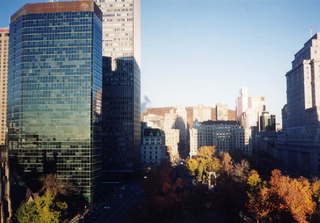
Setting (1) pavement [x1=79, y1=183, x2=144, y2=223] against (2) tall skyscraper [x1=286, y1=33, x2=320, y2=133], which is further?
(2) tall skyscraper [x1=286, y1=33, x2=320, y2=133]

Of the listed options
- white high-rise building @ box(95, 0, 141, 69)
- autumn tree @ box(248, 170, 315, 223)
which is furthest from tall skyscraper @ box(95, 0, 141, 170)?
autumn tree @ box(248, 170, 315, 223)

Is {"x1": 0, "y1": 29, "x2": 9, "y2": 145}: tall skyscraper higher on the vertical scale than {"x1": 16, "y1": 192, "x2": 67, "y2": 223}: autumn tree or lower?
higher

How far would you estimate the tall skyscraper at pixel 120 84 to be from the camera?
119 metres

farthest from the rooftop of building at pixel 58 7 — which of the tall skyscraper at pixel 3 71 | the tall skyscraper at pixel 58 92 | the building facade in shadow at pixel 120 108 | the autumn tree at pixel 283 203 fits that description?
the tall skyscraper at pixel 3 71

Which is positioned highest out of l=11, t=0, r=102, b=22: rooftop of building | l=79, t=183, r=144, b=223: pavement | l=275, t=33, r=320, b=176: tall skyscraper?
l=11, t=0, r=102, b=22: rooftop of building

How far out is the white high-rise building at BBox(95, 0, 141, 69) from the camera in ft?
408

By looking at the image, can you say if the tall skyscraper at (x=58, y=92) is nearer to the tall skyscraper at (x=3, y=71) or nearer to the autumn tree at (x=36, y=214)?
the autumn tree at (x=36, y=214)

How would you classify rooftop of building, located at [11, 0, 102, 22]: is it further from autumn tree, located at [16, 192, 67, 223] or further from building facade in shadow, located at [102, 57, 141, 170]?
autumn tree, located at [16, 192, 67, 223]

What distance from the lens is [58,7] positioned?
84.4 metres

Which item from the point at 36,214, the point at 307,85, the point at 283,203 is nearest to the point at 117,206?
the point at 36,214

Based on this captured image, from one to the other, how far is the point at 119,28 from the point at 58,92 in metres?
55.4

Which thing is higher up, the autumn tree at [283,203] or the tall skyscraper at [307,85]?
the tall skyscraper at [307,85]

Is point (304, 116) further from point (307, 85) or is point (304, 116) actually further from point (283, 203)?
point (283, 203)

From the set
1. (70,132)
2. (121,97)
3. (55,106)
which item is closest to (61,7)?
(55,106)
